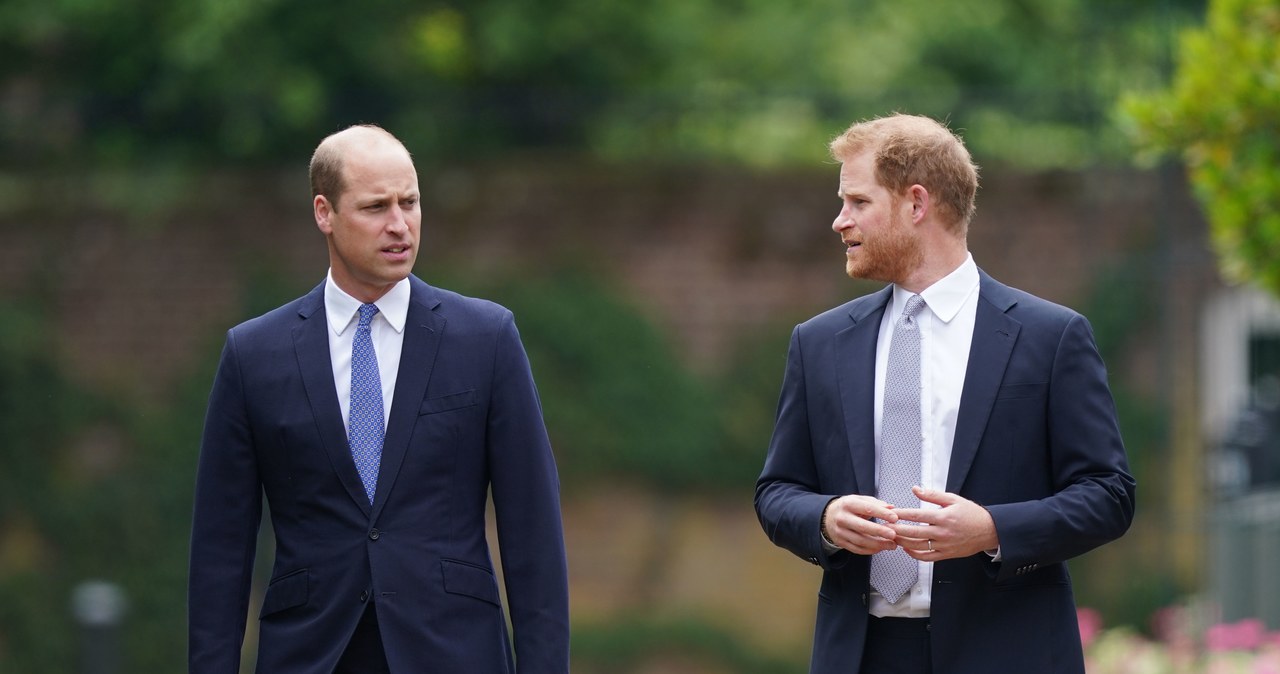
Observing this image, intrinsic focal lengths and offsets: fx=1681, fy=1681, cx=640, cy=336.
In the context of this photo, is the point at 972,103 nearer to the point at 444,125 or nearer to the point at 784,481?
the point at 444,125

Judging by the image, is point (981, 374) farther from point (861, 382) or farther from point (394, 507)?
point (394, 507)

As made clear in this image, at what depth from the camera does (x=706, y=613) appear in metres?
10.6

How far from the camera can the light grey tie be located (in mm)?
3480

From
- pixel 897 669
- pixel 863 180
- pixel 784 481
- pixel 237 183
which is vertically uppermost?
pixel 237 183

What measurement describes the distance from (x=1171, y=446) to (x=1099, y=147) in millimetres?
2065

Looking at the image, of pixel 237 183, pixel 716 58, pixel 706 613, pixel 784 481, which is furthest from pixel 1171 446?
pixel 784 481

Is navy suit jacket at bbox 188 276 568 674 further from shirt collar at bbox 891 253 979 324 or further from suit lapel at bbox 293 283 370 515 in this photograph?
shirt collar at bbox 891 253 979 324

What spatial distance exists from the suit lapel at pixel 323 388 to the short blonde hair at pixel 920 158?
3.98 ft

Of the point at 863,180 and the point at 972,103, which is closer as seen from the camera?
the point at 863,180

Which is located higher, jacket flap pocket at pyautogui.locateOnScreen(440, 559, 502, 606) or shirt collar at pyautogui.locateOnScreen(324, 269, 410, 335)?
shirt collar at pyautogui.locateOnScreen(324, 269, 410, 335)

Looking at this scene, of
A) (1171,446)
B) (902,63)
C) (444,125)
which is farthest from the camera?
(902,63)

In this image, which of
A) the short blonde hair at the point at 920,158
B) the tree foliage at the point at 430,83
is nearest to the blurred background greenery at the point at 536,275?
the tree foliage at the point at 430,83

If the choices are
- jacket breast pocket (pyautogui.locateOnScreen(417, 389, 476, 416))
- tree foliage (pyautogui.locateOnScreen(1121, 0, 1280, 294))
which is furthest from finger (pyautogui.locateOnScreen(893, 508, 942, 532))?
Answer: tree foliage (pyautogui.locateOnScreen(1121, 0, 1280, 294))

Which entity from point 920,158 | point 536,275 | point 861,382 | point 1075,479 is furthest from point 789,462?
point 536,275
